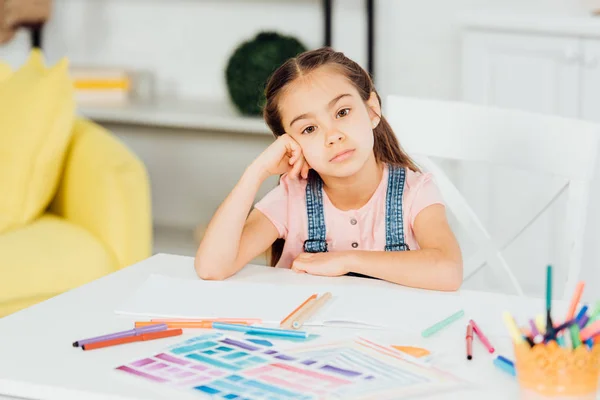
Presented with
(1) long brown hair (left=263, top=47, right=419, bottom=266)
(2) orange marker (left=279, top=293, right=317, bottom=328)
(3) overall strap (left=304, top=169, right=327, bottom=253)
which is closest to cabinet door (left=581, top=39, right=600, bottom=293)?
(1) long brown hair (left=263, top=47, right=419, bottom=266)

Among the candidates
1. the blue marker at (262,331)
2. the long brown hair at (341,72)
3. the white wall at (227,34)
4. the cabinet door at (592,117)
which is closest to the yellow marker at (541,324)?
the blue marker at (262,331)

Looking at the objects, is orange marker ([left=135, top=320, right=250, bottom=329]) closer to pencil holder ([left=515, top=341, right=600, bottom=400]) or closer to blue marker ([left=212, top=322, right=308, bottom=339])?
blue marker ([left=212, top=322, right=308, bottom=339])

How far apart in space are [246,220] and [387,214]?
0.78 feet

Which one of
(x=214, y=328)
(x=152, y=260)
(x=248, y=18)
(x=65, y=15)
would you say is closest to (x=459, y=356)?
(x=214, y=328)

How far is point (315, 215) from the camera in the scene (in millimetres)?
1688

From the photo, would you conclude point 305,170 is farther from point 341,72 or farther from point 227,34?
point 227,34

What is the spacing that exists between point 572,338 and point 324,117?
742 mm

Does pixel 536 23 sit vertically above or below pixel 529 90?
above

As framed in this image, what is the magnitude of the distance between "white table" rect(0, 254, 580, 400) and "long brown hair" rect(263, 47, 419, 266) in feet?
1.21

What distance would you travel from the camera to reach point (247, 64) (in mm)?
3123

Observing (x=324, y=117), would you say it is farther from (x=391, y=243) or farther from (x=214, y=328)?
(x=214, y=328)

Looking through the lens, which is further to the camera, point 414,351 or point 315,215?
point 315,215

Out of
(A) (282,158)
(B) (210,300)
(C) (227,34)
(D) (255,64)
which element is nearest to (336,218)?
(A) (282,158)

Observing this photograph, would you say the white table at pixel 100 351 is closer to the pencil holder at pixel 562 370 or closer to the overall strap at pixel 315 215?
the pencil holder at pixel 562 370
